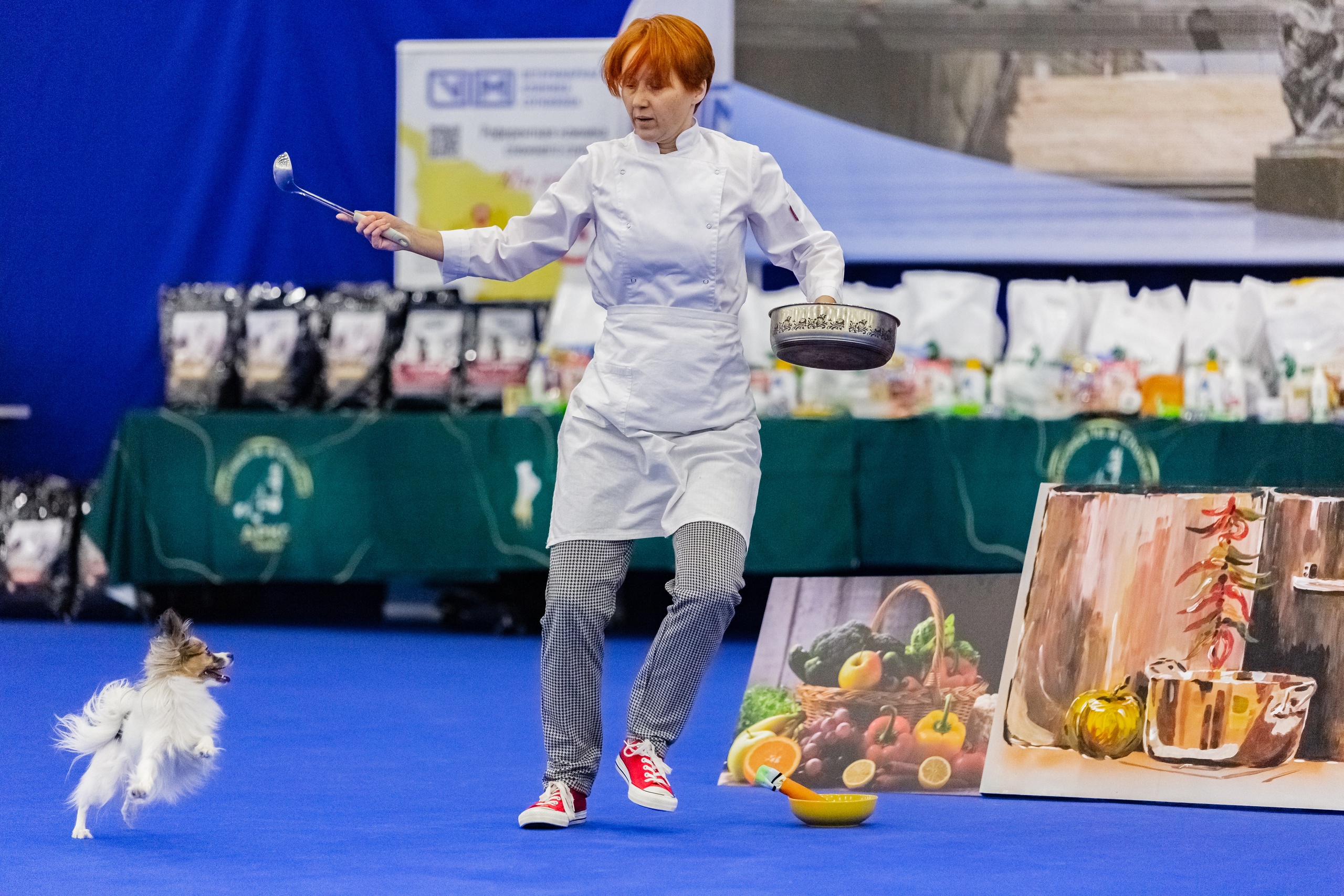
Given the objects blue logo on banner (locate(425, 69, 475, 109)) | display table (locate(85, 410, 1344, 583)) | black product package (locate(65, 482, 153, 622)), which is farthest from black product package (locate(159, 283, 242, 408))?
blue logo on banner (locate(425, 69, 475, 109))

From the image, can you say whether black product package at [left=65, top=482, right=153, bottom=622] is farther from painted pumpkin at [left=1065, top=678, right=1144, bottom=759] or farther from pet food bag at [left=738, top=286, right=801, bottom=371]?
painted pumpkin at [left=1065, top=678, right=1144, bottom=759]

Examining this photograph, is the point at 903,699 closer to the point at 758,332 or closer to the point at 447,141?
the point at 758,332

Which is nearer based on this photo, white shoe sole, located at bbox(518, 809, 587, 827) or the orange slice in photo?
white shoe sole, located at bbox(518, 809, 587, 827)

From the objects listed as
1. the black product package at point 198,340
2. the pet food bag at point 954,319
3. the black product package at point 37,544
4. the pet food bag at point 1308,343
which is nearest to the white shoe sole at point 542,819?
the pet food bag at point 954,319

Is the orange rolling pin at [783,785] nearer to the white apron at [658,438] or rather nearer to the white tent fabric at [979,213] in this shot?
the white apron at [658,438]

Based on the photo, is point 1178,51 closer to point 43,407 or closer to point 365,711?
point 365,711

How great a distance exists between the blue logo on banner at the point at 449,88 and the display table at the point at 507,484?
143 cm

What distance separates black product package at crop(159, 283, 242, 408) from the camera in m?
7.04

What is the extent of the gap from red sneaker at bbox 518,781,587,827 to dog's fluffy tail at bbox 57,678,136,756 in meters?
0.72

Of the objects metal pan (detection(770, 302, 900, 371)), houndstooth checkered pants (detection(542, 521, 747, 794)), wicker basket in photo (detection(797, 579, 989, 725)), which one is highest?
metal pan (detection(770, 302, 900, 371))

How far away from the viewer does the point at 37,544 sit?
7.02 m

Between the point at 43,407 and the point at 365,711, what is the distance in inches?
145

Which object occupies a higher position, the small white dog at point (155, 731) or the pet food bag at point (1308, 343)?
the pet food bag at point (1308, 343)

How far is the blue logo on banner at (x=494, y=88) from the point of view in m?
7.16
